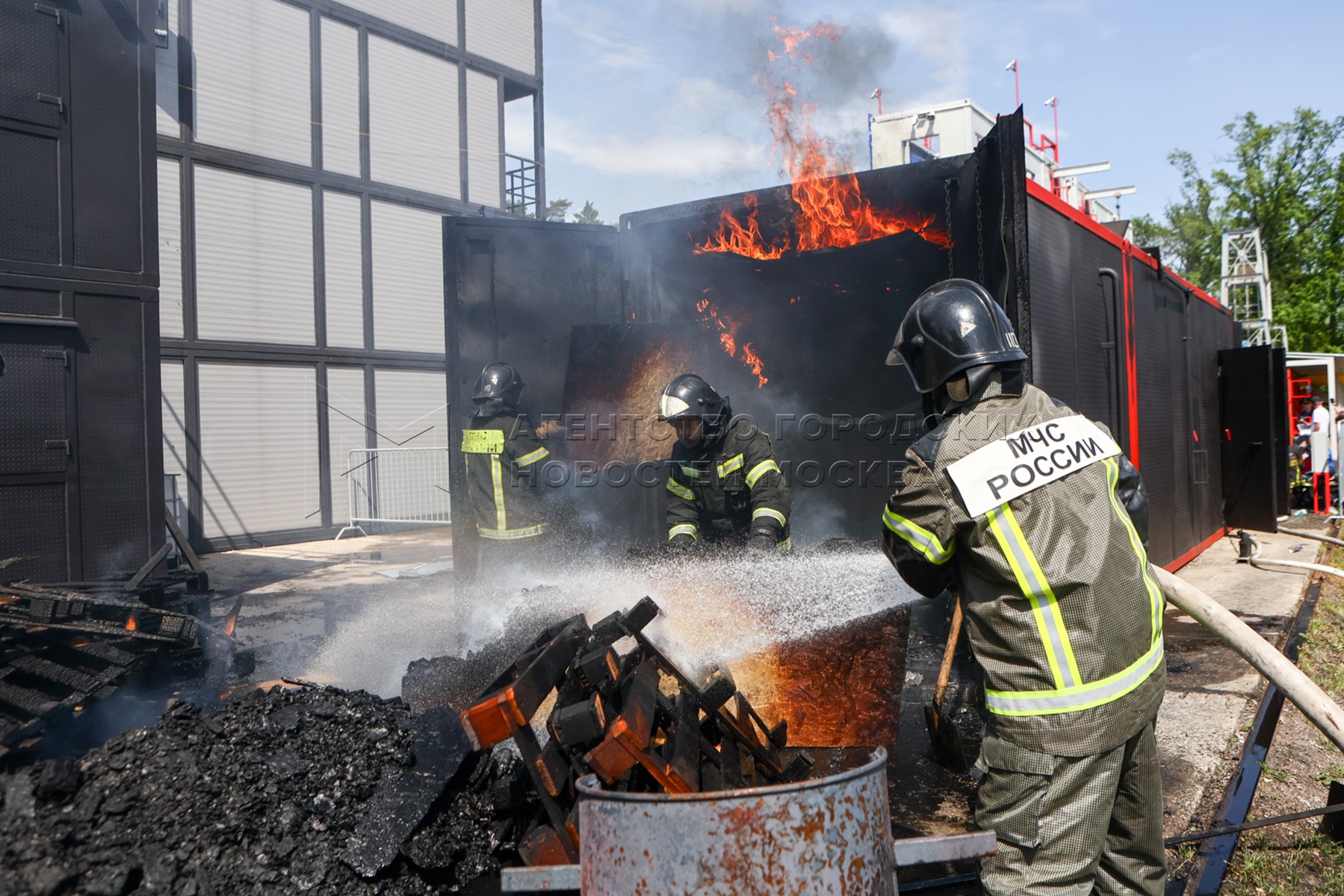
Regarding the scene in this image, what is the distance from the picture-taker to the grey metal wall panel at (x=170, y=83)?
43.0ft

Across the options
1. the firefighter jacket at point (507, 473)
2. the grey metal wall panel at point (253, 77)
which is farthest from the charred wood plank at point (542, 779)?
the grey metal wall panel at point (253, 77)

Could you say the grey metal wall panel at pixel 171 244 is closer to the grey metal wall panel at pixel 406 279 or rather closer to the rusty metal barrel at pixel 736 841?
the grey metal wall panel at pixel 406 279

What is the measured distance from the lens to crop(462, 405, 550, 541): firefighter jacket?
618cm

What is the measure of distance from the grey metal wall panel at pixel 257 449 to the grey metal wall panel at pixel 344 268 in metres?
1.10

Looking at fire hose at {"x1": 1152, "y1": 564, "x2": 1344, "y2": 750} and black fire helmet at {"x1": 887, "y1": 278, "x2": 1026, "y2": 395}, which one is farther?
fire hose at {"x1": 1152, "y1": 564, "x2": 1344, "y2": 750}

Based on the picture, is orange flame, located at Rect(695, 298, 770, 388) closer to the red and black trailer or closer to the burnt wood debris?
the red and black trailer

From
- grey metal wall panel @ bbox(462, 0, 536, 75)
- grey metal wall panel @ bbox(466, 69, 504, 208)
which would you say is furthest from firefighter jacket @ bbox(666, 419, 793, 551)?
grey metal wall panel @ bbox(462, 0, 536, 75)

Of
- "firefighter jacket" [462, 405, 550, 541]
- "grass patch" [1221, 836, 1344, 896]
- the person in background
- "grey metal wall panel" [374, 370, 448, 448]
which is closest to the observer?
"grass patch" [1221, 836, 1344, 896]

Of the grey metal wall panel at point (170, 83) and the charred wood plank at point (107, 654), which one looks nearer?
the charred wood plank at point (107, 654)

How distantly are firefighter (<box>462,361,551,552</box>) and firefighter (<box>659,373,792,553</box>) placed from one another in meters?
1.22

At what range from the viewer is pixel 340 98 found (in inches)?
613

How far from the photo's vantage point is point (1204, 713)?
4961 mm

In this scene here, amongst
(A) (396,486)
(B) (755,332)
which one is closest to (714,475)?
(B) (755,332)

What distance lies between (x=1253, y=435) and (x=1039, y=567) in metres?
10.0
